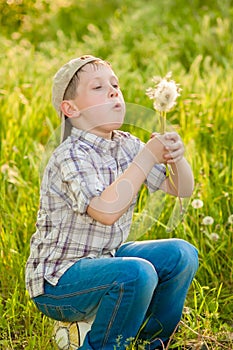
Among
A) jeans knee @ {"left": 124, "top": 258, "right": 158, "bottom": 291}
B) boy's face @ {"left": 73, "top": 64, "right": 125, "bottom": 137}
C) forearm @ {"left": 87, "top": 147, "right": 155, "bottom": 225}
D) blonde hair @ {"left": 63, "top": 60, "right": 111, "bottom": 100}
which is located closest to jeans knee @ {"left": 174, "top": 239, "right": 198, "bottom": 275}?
jeans knee @ {"left": 124, "top": 258, "right": 158, "bottom": 291}

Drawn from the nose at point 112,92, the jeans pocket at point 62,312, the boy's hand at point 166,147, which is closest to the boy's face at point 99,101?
the nose at point 112,92

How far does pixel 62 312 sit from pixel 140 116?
1.13 meters

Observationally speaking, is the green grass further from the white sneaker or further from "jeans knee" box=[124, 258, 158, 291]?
"jeans knee" box=[124, 258, 158, 291]

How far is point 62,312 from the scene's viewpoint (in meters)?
2.31

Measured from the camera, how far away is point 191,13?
647 cm

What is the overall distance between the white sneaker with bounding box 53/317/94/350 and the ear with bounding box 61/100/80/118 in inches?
24.5

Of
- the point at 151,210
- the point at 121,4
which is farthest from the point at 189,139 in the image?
the point at 121,4

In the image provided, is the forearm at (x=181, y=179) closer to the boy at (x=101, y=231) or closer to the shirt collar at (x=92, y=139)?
the boy at (x=101, y=231)

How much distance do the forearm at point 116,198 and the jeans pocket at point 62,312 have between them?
0.97ft

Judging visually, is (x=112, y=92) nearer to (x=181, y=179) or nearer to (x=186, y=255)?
(x=181, y=179)

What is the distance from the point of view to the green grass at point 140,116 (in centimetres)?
266

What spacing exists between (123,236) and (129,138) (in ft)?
1.04

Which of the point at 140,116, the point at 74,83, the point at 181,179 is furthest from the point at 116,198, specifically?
the point at 140,116

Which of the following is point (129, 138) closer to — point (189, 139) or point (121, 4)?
point (189, 139)
